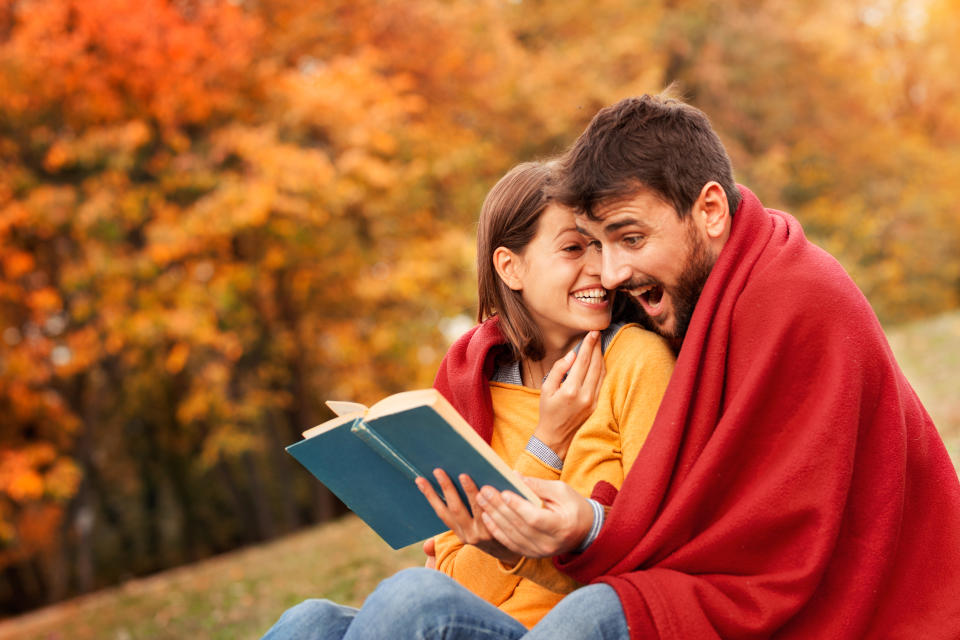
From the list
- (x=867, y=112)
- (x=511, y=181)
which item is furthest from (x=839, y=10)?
(x=511, y=181)

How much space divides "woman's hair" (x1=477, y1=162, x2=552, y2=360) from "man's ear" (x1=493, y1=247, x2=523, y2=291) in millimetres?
16

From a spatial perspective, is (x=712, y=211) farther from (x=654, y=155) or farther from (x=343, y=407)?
(x=343, y=407)

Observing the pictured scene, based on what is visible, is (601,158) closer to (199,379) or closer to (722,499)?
(722,499)

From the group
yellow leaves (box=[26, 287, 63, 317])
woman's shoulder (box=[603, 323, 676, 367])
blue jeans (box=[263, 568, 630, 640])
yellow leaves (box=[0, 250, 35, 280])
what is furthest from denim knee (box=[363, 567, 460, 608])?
yellow leaves (box=[0, 250, 35, 280])

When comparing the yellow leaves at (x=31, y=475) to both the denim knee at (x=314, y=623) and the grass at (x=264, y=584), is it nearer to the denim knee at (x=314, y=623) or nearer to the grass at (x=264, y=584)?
the grass at (x=264, y=584)

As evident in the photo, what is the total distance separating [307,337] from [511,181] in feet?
34.7

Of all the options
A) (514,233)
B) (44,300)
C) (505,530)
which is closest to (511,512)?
(505,530)

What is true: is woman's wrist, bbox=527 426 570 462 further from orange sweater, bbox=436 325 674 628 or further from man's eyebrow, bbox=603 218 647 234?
man's eyebrow, bbox=603 218 647 234

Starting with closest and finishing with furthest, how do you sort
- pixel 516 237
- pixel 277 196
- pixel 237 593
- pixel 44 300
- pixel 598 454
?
pixel 598 454, pixel 516 237, pixel 237 593, pixel 277 196, pixel 44 300

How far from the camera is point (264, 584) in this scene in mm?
8008

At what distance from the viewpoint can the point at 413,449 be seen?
2.05m

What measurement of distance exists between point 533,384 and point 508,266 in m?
0.34

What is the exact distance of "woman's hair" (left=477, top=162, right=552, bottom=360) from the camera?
2.60 meters

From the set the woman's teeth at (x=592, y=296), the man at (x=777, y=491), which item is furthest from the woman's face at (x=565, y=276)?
the man at (x=777, y=491)
